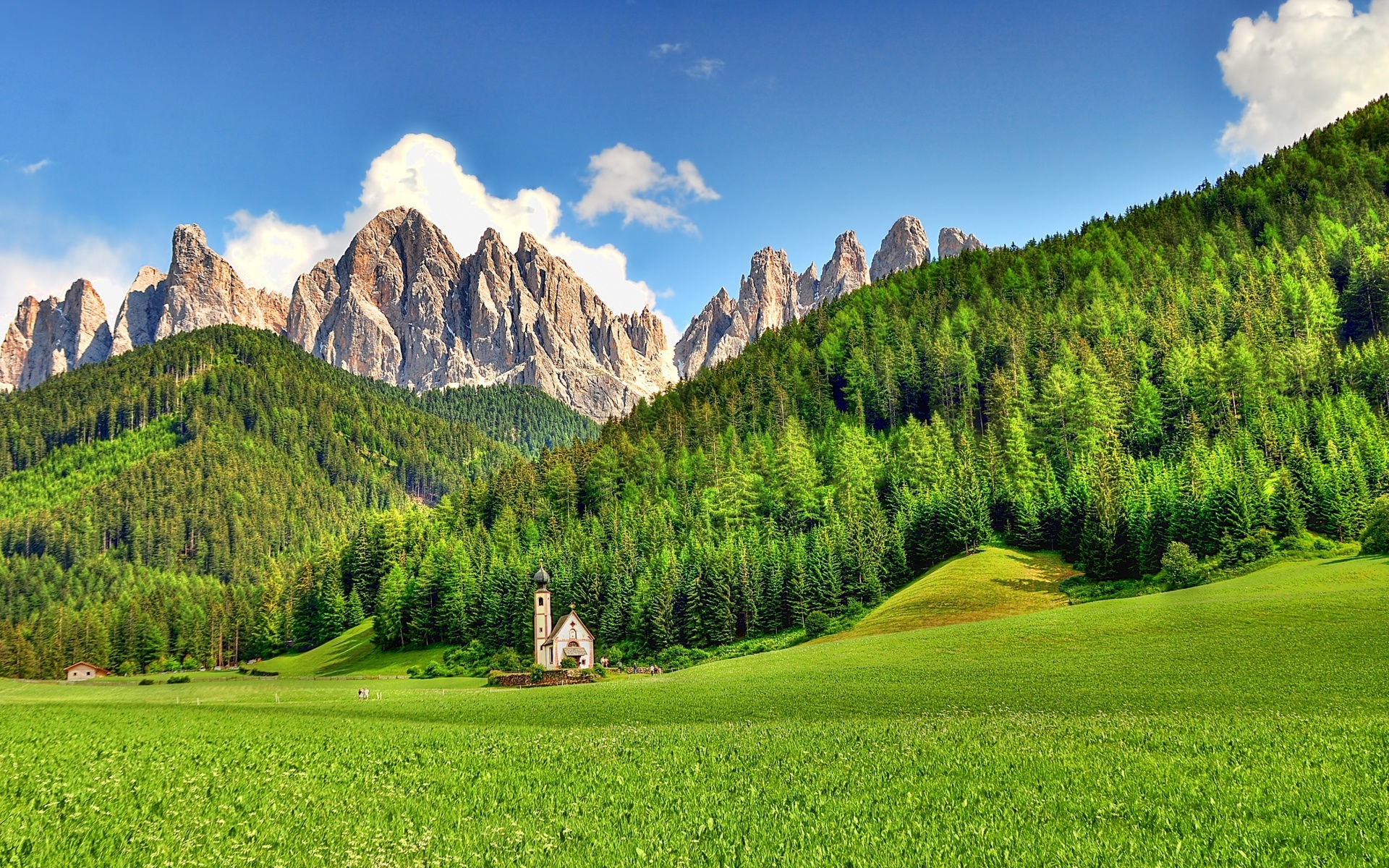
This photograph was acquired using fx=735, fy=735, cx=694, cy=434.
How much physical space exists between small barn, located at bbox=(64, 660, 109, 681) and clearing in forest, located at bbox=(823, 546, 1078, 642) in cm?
11694

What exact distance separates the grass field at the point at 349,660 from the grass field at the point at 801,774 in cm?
6134

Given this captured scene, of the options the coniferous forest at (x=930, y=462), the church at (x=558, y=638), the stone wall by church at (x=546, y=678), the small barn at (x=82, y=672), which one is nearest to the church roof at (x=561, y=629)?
the church at (x=558, y=638)

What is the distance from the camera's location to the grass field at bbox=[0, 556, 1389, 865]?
543 inches

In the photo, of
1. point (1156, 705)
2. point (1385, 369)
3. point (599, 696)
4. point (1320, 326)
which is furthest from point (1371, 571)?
point (1320, 326)

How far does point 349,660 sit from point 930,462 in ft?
A: 312

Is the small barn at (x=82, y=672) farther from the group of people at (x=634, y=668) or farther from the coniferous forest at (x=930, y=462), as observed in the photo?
the group of people at (x=634, y=668)

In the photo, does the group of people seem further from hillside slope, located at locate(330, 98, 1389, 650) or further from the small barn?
the small barn

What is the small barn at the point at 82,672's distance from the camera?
11490 cm

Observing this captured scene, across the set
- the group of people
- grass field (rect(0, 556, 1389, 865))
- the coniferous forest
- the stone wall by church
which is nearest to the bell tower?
the coniferous forest

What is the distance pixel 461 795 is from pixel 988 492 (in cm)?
9725

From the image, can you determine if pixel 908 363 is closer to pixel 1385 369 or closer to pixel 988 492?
pixel 988 492

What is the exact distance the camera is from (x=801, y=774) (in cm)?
1997

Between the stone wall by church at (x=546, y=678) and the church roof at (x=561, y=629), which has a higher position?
the church roof at (x=561, y=629)

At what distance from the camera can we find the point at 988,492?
341 feet
